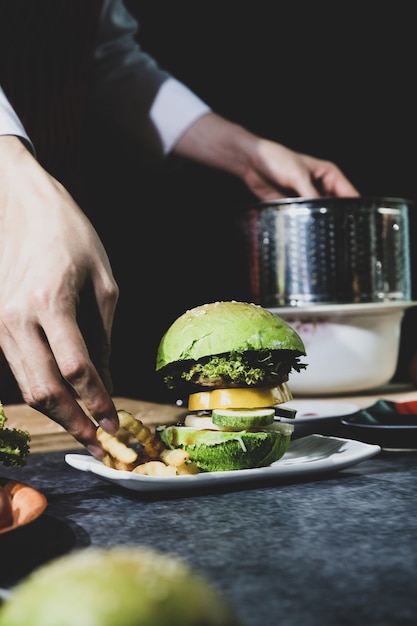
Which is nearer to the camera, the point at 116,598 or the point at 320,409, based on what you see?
the point at 116,598

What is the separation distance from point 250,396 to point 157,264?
1844 mm

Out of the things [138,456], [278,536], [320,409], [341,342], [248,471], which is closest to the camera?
[278,536]

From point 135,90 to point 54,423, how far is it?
1159 millimetres

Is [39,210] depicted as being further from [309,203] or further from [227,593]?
[309,203]

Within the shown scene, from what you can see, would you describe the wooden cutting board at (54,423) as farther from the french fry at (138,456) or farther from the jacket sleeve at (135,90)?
the jacket sleeve at (135,90)

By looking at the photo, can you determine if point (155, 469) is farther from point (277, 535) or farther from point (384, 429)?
point (384, 429)

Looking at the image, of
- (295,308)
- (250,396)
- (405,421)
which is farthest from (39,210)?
(295,308)

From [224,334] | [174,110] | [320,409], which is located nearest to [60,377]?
[224,334]

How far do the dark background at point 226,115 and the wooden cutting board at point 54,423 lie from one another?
2.65 feet

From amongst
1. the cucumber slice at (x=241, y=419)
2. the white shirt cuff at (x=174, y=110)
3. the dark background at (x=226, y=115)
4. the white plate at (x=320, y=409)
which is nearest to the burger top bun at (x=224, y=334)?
the cucumber slice at (x=241, y=419)

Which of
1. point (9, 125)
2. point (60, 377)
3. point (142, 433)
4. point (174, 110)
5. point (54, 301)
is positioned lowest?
point (142, 433)

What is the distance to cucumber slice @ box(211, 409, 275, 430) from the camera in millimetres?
1279

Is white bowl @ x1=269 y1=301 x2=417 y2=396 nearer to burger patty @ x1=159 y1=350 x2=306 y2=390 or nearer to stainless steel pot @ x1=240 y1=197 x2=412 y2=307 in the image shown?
stainless steel pot @ x1=240 y1=197 x2=412 y2=307

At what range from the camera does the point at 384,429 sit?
1.50 metres
